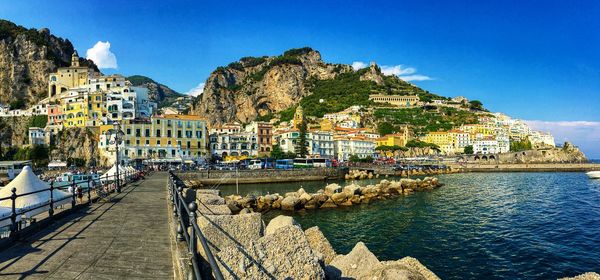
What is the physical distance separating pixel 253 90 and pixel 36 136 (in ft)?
345

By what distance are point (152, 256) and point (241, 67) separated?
648ft

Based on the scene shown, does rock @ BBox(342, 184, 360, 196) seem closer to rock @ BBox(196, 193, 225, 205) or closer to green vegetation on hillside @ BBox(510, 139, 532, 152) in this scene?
rock @ BBox(196, 193, 225, 205)

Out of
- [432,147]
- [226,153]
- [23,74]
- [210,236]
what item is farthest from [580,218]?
[23,74]

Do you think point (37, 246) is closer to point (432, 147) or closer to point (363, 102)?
point (432, 147)

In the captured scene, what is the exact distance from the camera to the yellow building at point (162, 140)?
6594cm

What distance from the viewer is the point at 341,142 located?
101 metres

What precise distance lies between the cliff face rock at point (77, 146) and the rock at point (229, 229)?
74440 mm

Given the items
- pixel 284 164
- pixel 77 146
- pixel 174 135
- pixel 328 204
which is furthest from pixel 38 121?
pixel 328 204

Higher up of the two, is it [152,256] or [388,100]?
[388,100]

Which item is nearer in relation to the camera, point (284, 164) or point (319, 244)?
point (319, 244)

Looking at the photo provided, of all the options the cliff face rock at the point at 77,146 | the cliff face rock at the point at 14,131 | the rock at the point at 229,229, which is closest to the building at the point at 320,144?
the cliff face rock at the point at 77,146

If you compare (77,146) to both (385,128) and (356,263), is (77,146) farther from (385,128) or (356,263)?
(385,128)

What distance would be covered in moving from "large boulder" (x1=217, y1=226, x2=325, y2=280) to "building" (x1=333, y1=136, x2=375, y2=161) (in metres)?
92.5

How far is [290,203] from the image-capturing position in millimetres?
26953
